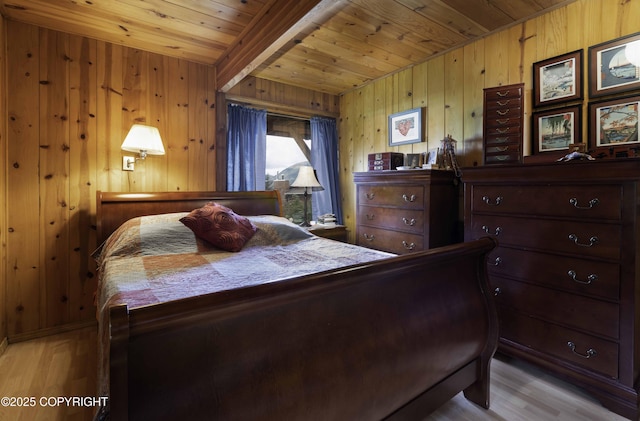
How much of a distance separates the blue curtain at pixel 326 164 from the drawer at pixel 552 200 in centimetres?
201

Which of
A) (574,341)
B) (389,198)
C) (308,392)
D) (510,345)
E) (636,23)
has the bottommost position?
(510,345)

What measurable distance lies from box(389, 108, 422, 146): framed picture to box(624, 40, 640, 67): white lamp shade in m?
1.43

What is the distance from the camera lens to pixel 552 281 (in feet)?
5.55

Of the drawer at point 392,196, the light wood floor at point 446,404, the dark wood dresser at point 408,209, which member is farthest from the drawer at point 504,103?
the light wood floor at point 446,404

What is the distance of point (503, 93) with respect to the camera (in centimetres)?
208

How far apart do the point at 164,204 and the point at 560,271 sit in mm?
2810

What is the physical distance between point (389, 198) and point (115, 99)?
2469mm

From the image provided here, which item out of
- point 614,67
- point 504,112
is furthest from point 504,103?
point 614,67

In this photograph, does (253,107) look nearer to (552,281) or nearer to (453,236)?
(453,236)

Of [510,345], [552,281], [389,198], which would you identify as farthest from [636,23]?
[510,345]

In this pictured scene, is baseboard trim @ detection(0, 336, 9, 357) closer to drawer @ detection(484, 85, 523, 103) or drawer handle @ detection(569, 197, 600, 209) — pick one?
drawer handle @ detection(569, 197, 600, 209)


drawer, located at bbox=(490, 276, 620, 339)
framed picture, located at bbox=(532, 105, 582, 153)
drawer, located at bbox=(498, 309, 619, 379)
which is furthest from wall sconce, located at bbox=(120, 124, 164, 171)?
framed picture, located at bbox=(532, 105, 582, 153)

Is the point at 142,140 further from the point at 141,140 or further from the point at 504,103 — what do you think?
the point at 504,103

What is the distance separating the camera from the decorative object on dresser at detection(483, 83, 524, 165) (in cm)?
202
